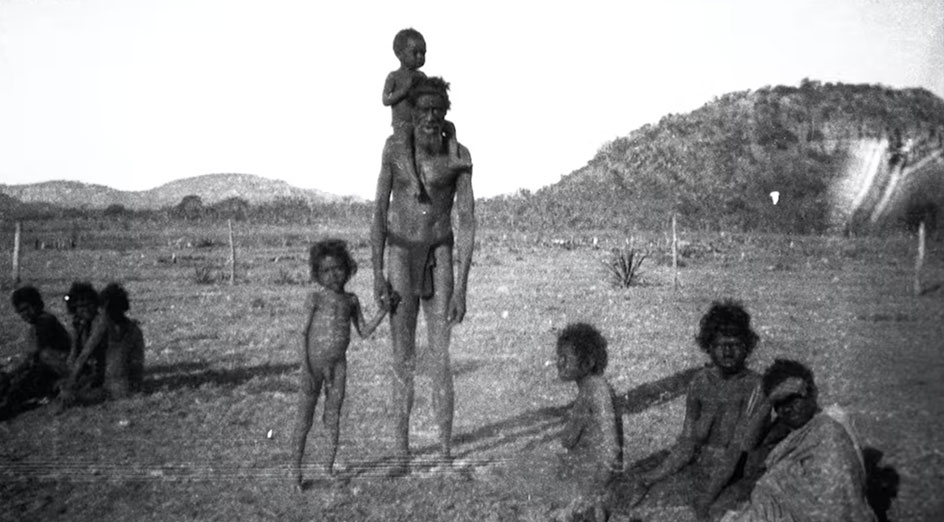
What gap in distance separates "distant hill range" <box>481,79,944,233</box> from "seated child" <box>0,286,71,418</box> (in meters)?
14.6

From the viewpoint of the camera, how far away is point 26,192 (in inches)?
2835

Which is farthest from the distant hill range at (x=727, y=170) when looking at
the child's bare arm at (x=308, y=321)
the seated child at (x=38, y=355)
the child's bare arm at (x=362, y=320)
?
the seated child at (x=38, y=355)

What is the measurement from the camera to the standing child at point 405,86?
201 inches

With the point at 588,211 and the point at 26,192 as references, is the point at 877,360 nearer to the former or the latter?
the point at 588,211

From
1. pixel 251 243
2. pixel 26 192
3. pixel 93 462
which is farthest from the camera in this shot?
pixel 26 192

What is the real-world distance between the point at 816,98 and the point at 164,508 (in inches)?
2030

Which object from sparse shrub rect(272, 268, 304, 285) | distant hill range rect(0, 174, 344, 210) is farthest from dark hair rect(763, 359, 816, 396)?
distant hill range rect(0, 174, 344, 210)

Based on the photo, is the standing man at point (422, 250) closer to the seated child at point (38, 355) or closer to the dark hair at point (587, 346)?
the dark hair at point (587, 346)

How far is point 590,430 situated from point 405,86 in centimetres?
256

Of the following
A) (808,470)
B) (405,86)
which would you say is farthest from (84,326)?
(808,470)

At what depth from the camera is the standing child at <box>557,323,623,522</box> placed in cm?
396

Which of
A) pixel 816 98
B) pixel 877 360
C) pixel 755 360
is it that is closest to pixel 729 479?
pixel 877 360

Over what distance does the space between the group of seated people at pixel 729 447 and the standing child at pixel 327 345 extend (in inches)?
54.2

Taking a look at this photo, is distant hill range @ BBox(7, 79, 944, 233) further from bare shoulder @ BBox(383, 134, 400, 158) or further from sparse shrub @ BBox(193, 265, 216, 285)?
sparse shrub @ BBox(193, 265, 216, 285)
